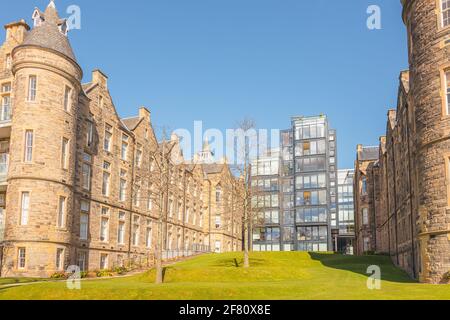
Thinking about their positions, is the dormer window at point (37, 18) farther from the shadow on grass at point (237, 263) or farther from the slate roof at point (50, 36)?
the shadow on grass at point (237, 263)

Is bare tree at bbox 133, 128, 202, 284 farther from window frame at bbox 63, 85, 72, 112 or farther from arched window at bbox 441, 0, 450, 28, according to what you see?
arched window at bbox 441, 0, 450, 28

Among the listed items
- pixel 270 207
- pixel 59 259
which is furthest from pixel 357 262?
pixel 270 207

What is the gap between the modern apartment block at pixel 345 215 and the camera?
354 ft

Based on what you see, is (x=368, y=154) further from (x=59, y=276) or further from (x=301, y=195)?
(x=59, y=276)

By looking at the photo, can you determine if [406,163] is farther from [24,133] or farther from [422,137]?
[24,133]

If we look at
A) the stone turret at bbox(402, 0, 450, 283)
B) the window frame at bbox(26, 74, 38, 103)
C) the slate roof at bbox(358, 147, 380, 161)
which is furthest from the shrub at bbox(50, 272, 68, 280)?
the slate roof at bbox(358, 147, 380, 161)

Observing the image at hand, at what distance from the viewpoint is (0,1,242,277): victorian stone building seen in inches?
1288

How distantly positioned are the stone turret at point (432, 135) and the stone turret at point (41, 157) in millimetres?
23539

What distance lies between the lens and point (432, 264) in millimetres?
22453

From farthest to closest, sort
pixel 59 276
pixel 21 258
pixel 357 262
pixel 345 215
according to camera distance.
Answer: pixel 345 215, pixel 357 262, pixel 59 276, pixel 21 258

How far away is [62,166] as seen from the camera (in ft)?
115

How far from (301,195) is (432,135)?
6659 centimetres

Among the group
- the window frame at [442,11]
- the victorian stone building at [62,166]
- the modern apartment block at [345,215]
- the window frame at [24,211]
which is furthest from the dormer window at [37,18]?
the modern apartment block at [345,215]
